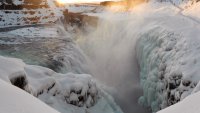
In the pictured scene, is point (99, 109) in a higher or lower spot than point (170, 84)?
lower

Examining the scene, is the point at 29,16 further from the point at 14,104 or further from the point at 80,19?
the point at 14,104

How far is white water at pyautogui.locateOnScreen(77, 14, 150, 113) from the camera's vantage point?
1466 cm

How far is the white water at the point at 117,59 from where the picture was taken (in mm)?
14656

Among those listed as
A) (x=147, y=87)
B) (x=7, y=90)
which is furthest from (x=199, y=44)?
(x=7, y=90)

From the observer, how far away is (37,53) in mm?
17609

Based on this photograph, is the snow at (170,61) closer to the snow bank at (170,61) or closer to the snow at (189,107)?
the snow bank at (170,61)

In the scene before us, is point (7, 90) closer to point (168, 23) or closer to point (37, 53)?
point (168, 23)

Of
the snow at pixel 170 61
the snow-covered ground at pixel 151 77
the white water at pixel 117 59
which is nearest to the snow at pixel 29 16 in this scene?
the white water at pixel 117 59

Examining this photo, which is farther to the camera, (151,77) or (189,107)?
(151,77)

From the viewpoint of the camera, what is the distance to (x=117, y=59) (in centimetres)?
1956

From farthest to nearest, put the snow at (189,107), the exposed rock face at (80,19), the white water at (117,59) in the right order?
the exposed rock face at (80,19), the white water at (117,59), the snow at (189,107)

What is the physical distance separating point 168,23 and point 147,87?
3760mm

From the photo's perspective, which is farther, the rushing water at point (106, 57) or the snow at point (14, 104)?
the rushing water at point (106, 57)

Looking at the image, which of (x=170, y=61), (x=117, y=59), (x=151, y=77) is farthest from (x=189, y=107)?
(x=117, y=59)
